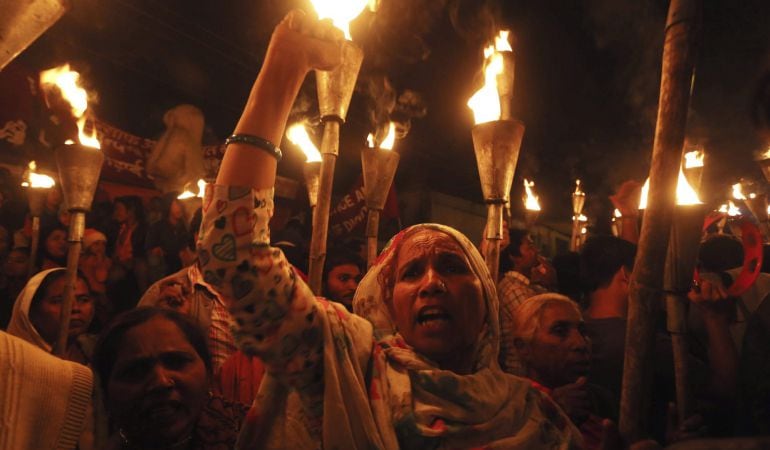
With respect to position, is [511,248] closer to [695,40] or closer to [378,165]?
[378,165]

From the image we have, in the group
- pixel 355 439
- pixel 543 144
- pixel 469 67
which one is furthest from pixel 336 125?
A: pixel 543 144

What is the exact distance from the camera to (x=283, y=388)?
1759 mm

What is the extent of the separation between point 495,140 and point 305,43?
1765 millimetres

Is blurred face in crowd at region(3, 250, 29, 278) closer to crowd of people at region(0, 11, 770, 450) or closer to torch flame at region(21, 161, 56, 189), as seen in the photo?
torch flame at region(21, 161, 56, 189)

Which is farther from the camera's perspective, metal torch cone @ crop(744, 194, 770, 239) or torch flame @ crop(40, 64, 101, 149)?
metal torch cone @ crop(744, 194, 770, 239)

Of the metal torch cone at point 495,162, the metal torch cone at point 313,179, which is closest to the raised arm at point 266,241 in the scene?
the metal torch cone at point 495,162

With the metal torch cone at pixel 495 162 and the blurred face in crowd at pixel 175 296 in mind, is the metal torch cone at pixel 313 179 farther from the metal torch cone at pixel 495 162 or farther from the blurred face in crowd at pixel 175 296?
the metal torch cone at pixel 495 162

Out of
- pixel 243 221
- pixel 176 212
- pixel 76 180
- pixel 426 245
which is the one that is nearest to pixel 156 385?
pixel 243 221

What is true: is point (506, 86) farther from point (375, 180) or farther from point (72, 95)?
point (72, 95)

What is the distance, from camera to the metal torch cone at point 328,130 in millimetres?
2859

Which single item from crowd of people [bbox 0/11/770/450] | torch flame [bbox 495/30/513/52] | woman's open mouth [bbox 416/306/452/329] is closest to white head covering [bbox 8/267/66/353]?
crowd of people [bbox 0/11/770/450]

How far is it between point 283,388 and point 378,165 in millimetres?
2273

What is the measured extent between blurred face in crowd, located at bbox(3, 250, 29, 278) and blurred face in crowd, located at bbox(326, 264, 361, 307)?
13.4 feet

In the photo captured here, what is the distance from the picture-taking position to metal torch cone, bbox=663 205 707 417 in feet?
5.22
